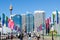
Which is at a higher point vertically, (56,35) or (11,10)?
(11,10)

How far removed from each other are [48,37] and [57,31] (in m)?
2.20

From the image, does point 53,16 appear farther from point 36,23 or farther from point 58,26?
point 36,23

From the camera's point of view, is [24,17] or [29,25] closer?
[29,25]

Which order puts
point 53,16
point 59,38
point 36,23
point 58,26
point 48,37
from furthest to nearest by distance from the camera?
point 36,23 → point 48,37 → point 58,26 → point 59,38 → point 53,16

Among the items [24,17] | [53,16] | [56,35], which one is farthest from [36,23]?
[53,16]

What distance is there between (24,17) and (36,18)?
13.7 m

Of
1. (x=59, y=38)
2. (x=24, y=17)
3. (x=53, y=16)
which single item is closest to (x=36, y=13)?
(x=24, y=17)

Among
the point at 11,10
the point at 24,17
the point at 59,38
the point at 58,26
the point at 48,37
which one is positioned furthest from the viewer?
the point at 24,17

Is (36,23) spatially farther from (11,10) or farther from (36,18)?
(11,10)

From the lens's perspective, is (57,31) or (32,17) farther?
(32,17)

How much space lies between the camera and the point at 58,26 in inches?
1778

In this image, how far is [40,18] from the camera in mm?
68062

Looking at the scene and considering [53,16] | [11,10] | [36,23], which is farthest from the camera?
[36,23]

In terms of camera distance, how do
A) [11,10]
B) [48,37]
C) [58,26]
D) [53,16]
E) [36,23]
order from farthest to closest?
1. [36,23]
2. [48,37]
3. [58,26]
4. [53,16]
5. [11,10]
